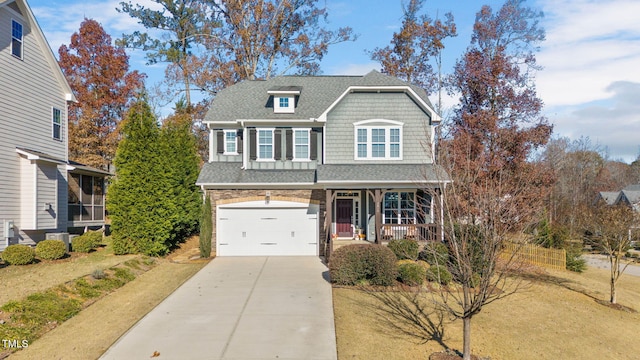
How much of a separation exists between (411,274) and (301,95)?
481 inches

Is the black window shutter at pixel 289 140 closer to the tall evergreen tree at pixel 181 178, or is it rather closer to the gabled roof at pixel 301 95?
the gabled roof at pixel 301 95

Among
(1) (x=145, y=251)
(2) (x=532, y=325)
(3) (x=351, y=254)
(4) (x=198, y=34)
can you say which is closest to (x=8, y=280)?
(1) (x=145, y=251)

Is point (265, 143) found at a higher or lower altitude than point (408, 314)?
higher

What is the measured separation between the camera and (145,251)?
17.7m

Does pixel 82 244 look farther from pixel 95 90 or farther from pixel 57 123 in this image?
pixel 95 90

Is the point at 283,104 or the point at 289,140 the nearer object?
the point at 289,140

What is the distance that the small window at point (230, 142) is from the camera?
68.0 ft

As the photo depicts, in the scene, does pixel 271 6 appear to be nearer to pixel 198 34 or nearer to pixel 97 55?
pixel 198 34

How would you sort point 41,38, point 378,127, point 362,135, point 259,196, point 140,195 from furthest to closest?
point 362,135
point 378,127
point 259,196
point 41,38
point 140,195

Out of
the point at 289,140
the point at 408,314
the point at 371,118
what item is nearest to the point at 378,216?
the point at 371,118

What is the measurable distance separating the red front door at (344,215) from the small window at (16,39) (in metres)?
15.0

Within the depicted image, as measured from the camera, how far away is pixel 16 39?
17.2 meters

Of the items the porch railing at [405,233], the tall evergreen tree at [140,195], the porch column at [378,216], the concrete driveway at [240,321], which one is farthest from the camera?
the porch railing at [405,233]

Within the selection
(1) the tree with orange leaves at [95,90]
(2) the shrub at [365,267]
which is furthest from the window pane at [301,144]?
(1) the tree with orange leaves at [95,90]
